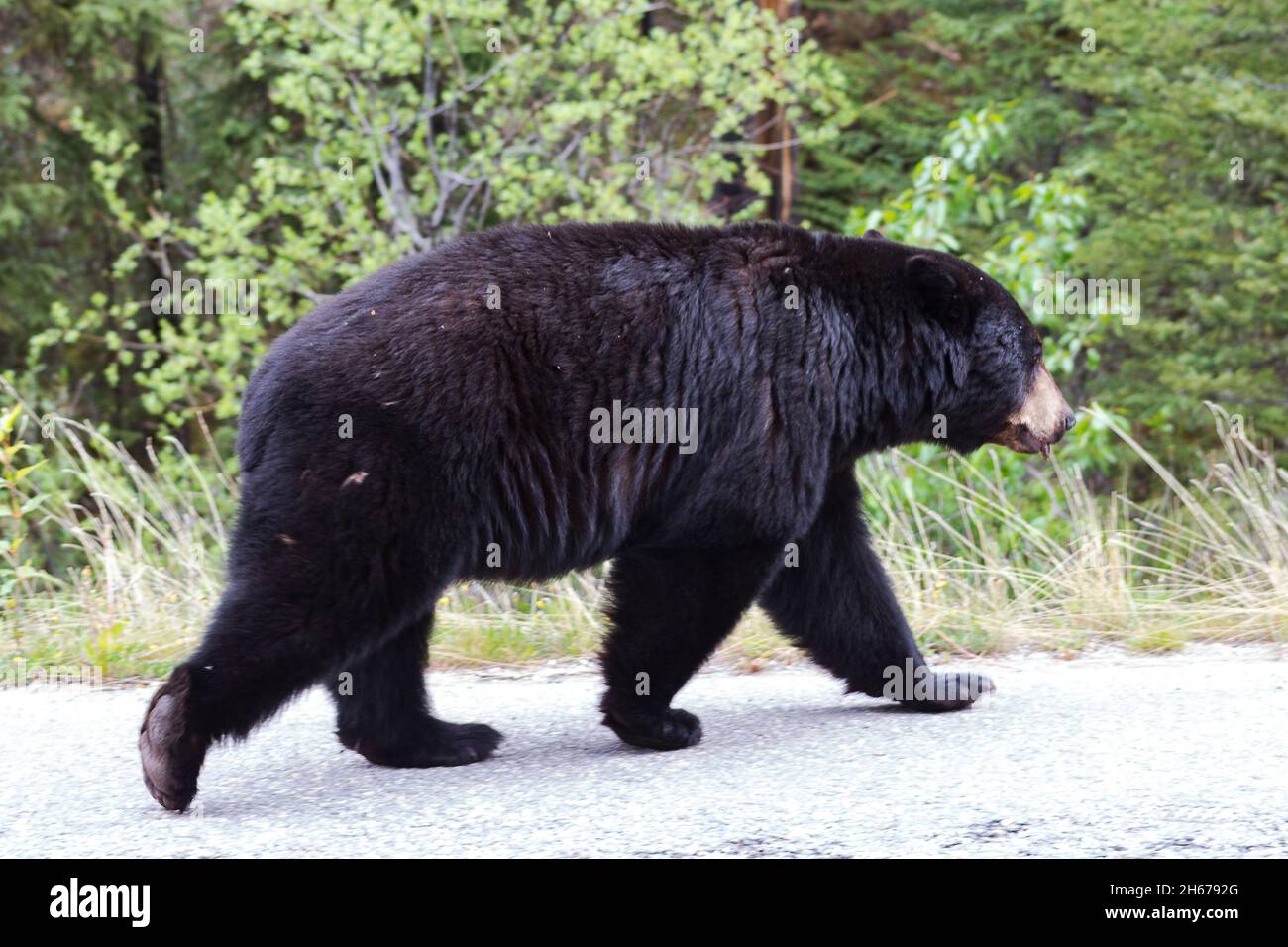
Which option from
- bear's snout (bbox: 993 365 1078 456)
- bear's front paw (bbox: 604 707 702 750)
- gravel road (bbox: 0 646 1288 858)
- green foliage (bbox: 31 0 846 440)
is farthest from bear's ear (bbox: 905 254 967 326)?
green foliage (bbox: 31 0 846 440)

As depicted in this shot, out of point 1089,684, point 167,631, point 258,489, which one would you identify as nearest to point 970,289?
point 1089,684

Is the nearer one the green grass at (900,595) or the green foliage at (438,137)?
the green grass at (900,595)

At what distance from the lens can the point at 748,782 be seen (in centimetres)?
385

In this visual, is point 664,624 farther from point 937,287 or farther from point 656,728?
point 937,287

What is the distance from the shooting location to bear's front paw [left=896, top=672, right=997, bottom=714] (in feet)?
15.4

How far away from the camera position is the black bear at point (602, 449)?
149 inches

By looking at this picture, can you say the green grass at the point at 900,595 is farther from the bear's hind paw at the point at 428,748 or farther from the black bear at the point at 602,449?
the black bear at the point at 602,449

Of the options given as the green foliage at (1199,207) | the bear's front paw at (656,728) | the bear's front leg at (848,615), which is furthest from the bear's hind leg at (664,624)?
the green foliage at (1199,207)

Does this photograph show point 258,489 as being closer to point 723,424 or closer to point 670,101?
point 723,424

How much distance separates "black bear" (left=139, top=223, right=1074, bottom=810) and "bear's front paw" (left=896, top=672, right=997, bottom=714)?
0.04 ft

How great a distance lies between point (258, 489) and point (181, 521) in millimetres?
3910

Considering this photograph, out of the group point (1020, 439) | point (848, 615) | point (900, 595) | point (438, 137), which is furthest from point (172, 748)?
point (438, 137)

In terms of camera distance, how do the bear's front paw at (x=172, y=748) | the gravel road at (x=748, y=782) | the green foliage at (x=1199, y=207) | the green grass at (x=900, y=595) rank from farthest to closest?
the green foliage at (x=1199, y=207), the green grass at (x=900, y=595), the bear's front paw at (x=172, y=748), the gravel road at (x=748, y=782)

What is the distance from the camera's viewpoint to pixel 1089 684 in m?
4.96
